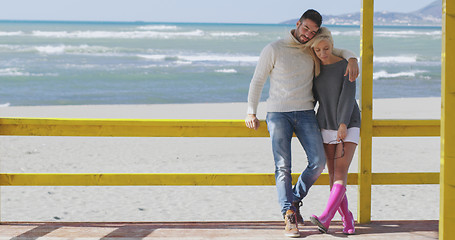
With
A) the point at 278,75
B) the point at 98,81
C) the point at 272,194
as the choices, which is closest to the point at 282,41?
the point at 278,75

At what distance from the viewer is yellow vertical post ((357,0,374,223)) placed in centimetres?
354

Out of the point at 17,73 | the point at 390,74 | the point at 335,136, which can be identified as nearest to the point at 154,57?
the point at 17,73

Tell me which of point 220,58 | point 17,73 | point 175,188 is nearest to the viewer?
point 175,188

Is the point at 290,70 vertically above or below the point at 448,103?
above

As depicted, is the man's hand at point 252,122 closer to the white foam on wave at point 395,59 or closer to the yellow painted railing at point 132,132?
the yellow painted railing at point 132,132

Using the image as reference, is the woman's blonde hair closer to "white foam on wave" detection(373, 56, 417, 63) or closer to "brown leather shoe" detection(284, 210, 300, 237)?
"brown leather shoe" detection(284, 210, 300, 237)

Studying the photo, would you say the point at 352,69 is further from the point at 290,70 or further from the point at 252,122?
the point at 252,122

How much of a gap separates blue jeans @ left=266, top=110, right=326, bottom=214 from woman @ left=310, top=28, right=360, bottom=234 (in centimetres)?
8

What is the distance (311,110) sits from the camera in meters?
3.47

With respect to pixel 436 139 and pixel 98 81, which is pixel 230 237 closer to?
pixel 436 139

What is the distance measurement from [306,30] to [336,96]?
0.40 m

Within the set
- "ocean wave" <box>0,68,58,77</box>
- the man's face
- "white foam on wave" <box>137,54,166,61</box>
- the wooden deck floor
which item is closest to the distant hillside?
"white foam on wave" <box>137,54,166,61</box>

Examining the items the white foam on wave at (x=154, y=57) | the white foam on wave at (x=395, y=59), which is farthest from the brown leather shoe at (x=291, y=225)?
the white foam on wave at (x=395, y=59)

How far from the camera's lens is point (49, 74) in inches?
767
